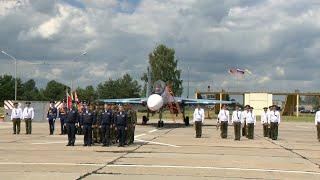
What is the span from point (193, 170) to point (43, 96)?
134089mm

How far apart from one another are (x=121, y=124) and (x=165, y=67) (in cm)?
8807

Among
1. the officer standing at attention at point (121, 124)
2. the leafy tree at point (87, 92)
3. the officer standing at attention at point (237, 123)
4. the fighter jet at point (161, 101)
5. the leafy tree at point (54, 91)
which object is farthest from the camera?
the leafy tree at point (54, 91)

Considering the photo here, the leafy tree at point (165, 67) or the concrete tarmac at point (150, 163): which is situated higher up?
the leafy tree at point (165, 67)

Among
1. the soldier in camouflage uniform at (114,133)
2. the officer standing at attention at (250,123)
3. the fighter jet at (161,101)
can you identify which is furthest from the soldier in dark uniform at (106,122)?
the fighter jet at (161,101)

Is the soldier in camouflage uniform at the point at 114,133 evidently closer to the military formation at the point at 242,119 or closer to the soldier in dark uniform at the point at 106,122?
the soldier in dark uniform at the point at 106,122

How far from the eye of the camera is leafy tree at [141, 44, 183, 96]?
108 m

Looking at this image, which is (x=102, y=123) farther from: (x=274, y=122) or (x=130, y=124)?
(x=274, y=122)

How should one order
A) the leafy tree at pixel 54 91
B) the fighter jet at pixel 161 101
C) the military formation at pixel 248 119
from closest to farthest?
the military formation at pixel 248 119 → the fighter jet at pixel 161 101 → the leafy tree at pixel 54 91

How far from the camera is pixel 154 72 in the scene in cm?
10862

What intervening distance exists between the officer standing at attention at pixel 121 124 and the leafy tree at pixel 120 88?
124m

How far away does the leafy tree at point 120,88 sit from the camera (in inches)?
5763

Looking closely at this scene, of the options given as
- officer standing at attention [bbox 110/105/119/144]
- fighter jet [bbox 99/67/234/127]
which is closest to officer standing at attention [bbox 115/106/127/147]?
officer standing at attention [bbox 110/105/119/144]

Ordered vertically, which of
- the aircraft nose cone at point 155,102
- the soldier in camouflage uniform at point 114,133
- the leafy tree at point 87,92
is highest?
the leafy tree at point 87,92

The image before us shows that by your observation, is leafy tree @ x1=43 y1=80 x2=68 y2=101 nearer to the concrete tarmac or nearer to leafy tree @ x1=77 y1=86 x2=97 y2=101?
leafy tree @ x1=77 y1=86 x2=97 y2=101
